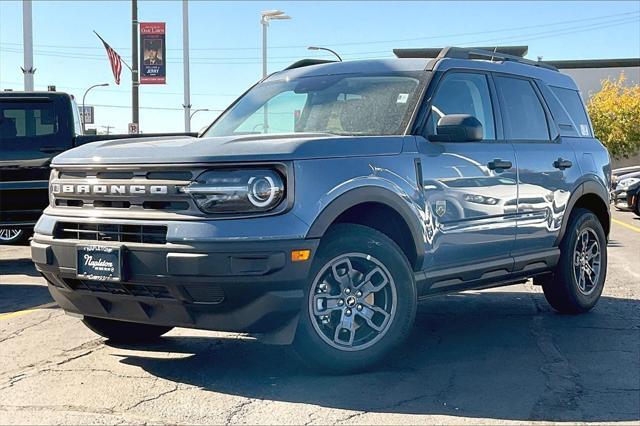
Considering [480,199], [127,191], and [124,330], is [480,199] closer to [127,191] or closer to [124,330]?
[127,191]

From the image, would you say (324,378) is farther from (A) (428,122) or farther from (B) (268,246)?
(A) (428,122)

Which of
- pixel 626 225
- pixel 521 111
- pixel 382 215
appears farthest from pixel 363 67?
pixel 626 225

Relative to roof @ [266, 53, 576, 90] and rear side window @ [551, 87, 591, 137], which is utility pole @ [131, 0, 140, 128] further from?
rear side window @ [551, 87, 591, 137]

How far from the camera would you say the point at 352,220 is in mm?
4840

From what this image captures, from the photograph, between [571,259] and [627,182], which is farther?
[627,182]

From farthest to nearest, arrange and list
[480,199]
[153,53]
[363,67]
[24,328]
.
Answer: [153,53] < [24,328] < [363,67] < [480,199]

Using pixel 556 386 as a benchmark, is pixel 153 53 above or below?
above

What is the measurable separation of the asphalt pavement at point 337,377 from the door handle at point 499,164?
4.13 ft

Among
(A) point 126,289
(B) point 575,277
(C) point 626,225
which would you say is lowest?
(C) point 626,225

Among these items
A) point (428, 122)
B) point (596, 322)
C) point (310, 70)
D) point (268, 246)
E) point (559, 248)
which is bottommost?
point (596, 322)

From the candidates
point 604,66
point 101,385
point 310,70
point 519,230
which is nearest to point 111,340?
point 101,385

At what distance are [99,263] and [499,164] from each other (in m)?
2.87

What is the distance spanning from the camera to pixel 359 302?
463 cm

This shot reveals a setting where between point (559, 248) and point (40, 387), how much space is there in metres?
4.17
